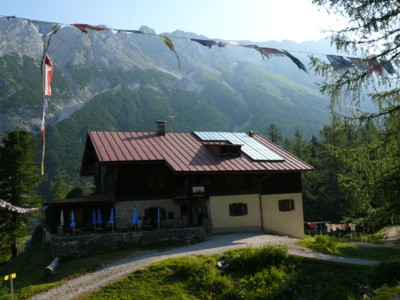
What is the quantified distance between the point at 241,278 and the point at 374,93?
8.76m

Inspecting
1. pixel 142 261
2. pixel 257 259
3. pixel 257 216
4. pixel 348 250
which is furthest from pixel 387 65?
pixel 257 216

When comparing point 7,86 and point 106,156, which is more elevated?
point 7,86

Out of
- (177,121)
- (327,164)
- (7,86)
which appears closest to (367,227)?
(327,164)

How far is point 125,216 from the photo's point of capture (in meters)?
25.8

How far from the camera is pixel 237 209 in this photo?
27000mm

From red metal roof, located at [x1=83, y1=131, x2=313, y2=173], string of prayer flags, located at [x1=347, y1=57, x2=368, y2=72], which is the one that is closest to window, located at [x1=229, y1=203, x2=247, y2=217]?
red metal roof, located at [x1=83, y1=131, x2=313, y2=173]

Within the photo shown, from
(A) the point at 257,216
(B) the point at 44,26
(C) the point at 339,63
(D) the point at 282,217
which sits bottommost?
(D) the point at 282,217

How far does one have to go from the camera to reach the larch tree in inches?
515

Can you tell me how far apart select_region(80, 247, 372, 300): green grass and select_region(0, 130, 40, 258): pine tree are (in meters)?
20.1

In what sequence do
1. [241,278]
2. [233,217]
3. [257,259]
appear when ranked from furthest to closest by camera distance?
[233,217], [257,259], [241,278]

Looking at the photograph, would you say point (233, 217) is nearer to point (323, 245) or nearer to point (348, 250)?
point (323, 245)

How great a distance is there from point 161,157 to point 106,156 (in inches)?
146

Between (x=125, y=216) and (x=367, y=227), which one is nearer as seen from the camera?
(x=367, y=227)

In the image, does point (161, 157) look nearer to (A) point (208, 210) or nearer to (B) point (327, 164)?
(A) point (208, 210)
